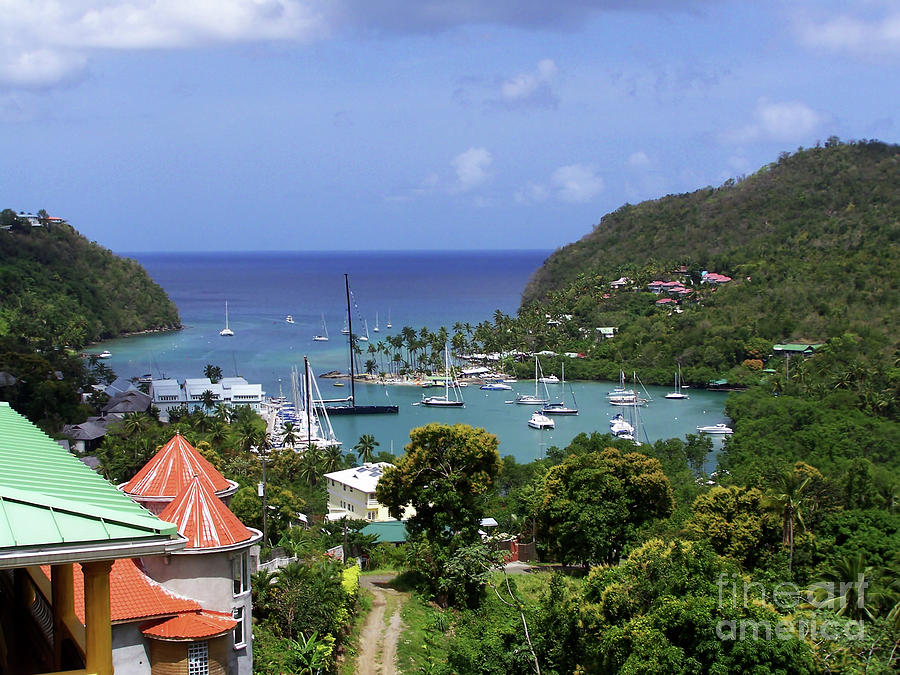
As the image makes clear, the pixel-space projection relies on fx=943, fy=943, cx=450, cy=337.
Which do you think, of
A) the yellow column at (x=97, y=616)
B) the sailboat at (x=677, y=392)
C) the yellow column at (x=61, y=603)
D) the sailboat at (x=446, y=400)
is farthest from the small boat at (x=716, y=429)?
the yellow column at (x=97, y=616)

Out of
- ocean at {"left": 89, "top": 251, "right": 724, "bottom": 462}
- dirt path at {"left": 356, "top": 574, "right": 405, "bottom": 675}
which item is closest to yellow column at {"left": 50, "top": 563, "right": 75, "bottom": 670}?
dirt path at {"left": 356, "top": 574, "right": 405, "bottom": 675}

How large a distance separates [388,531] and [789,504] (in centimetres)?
1114

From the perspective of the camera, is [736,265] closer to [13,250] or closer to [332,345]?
[332,345]

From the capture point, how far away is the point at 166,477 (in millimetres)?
14625

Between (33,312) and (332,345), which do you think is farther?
(332,345)

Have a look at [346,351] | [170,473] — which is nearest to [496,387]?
[346,351]

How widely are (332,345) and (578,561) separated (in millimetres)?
69540

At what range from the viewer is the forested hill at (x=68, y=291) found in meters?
78.1

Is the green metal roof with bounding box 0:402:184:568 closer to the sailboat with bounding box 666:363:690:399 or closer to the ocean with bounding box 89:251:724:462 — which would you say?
the ocean with bounding box 89:251:724:462

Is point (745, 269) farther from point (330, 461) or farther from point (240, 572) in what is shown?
point (240, 572)

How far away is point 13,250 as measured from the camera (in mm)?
89500

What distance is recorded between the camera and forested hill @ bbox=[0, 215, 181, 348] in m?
78.1

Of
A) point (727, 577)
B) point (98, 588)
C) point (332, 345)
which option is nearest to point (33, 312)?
point (332, 345)

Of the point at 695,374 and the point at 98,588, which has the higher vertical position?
the point at 98,588
